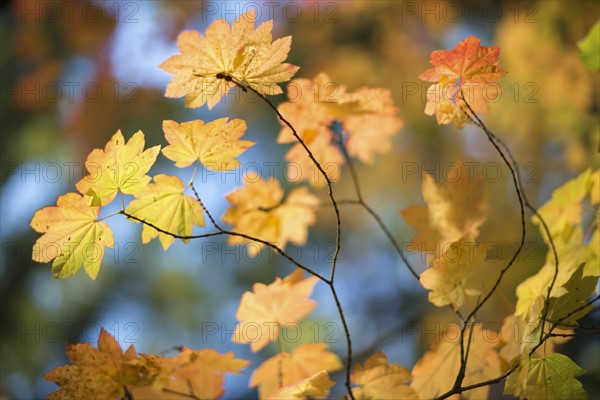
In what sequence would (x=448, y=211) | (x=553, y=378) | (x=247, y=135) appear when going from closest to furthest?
(x=553, y=378), (x=448, y=211), (x=247, y=135)

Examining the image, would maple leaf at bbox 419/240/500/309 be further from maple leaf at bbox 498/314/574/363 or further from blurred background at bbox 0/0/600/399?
blurred background at bbox 0/0/600/399

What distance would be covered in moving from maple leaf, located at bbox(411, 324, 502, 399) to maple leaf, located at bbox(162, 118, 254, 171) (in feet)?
1.51

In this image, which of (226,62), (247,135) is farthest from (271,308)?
(247,135)

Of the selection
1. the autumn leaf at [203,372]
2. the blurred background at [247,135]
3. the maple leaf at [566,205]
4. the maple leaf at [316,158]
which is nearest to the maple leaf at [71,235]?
the autumn leaf at [203,372]

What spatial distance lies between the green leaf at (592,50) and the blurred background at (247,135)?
73.2 inches

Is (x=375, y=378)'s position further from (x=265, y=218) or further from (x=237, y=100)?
(x=237, y=100)

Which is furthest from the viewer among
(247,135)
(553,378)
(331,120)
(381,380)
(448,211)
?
(247,135)

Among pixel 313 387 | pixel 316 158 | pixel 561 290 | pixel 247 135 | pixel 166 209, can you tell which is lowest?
pixel 313 387

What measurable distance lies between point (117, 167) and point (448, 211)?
58 cm

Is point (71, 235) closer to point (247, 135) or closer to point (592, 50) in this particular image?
point (592, 50)

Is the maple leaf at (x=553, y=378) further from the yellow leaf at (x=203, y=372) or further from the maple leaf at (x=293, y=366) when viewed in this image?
the yellow leaf at (x=203, y=372)

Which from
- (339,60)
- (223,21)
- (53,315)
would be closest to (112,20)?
(339,60)

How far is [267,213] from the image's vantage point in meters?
1.22

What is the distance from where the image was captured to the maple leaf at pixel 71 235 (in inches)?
30.4
